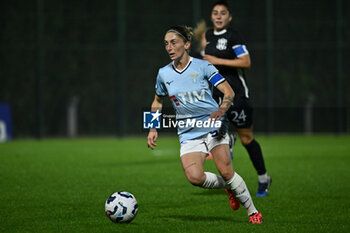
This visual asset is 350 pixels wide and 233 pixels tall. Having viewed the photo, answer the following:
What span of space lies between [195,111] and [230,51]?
1920 mm

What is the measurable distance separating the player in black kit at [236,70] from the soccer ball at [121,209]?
84.4 inches

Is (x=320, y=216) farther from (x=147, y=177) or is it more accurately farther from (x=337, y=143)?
(x=337, y=143)

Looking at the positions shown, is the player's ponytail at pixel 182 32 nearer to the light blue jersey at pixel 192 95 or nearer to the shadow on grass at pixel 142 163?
the light blue jersey at pixel 192 95

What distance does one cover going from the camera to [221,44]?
750 cm

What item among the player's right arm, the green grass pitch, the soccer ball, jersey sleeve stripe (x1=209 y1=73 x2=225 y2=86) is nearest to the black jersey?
the green grass pitch

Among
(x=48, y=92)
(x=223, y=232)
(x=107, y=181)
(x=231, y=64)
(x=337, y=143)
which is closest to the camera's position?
(x=223, y=232)

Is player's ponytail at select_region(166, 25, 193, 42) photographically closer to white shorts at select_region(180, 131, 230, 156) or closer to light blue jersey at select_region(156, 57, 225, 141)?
light blue jersey at select_region(156, 57, 225, 141)

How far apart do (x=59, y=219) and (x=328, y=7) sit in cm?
1514

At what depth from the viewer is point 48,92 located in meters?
18.5

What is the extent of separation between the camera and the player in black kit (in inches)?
289

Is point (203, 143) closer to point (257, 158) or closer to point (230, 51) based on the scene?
point (257, 158)

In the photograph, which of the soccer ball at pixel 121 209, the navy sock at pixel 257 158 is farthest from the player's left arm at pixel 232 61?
the soccer ball at pixel 121 209

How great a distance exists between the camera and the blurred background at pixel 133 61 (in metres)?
18.6

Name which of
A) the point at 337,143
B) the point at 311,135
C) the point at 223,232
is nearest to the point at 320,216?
the point at 223,232
